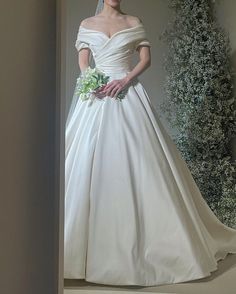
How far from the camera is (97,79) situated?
1.30 metres

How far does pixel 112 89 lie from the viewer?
129 cm

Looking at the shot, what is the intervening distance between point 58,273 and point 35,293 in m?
0.07

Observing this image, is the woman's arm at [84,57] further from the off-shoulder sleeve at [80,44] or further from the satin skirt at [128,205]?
the satin skirt at [128,205]

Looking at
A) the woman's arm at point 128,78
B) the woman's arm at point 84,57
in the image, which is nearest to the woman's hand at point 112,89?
the woman's arm at point 128,78

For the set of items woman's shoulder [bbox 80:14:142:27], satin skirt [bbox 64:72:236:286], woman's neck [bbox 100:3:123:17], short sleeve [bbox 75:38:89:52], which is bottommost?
satin skirt [bbox 64:72:236:286]

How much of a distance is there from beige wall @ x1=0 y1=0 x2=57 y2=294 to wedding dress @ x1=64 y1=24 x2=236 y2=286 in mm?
333

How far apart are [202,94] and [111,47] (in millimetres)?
498

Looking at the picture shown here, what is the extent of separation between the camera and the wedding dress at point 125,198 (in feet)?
3.62

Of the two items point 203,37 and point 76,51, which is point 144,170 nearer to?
point 76,51

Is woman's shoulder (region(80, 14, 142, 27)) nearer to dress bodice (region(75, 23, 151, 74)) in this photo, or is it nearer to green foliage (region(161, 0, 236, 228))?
dress bodice (region(75, 23, 151, 74))

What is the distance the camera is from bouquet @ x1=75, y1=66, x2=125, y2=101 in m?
1.29

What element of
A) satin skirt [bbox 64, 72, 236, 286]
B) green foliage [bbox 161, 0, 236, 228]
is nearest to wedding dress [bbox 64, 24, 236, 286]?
satin skirt [bbox 64, 72, 236, 286]

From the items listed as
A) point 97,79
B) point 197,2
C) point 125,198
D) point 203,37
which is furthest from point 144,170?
point 197,2

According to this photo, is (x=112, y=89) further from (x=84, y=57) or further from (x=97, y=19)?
(x=97, y=19)
